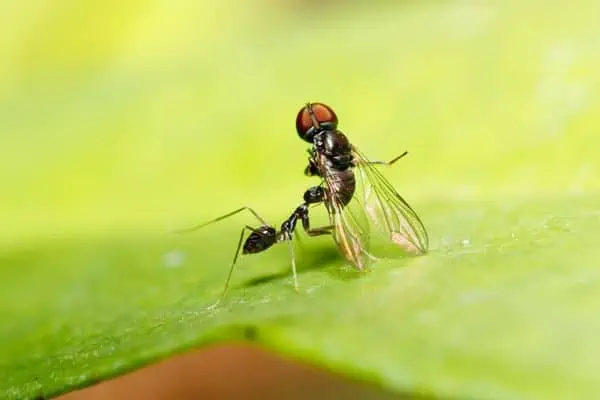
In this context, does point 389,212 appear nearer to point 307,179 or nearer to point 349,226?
point 349,226

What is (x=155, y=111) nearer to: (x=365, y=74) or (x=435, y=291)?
(x=365, y=74)

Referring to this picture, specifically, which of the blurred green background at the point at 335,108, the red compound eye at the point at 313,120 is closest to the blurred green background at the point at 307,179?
the blurred green background at the point at 335,108

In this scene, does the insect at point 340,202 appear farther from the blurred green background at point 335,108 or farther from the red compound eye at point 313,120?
the blurred green background at point 335,108

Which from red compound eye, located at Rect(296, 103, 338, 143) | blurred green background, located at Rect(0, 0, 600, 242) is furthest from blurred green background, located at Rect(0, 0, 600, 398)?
red compound eye, located at Rect(296, 103, 338, 143)

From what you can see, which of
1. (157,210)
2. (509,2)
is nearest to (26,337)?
(157,210)

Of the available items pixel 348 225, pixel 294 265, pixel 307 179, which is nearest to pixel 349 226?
pixel 348 225

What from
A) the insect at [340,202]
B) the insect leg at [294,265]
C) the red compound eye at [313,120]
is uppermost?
the red compound eye at [313,120]
